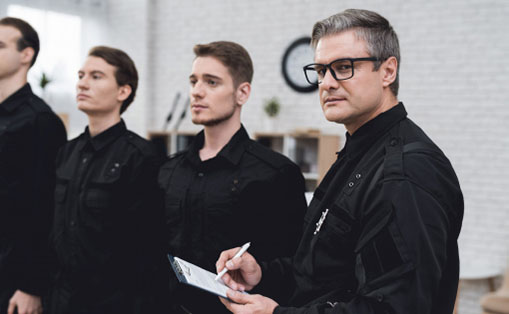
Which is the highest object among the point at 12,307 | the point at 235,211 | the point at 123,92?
the point at 123,92

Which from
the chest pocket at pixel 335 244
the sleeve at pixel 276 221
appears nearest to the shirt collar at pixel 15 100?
the sleeve at pixel 276 221

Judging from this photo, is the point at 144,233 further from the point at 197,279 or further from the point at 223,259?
the point at 197,279

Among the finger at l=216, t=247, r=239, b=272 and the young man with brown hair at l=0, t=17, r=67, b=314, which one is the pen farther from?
the young man with brown hair at l=0, t=17, r=67, b=314

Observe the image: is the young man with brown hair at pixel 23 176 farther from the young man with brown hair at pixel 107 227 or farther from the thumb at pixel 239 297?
the thumb at pixel 239 297

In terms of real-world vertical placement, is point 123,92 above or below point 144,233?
above

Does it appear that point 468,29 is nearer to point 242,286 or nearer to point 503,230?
point 503,230

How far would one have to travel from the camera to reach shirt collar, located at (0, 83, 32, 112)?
2279mm

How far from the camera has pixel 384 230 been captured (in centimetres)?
97

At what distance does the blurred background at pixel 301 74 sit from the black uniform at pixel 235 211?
2.53m

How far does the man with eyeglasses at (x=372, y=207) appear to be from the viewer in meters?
0.94

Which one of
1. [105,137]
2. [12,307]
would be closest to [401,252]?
[105,137]

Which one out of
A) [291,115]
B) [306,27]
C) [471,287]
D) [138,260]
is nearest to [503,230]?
[471,287]

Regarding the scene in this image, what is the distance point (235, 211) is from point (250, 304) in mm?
662

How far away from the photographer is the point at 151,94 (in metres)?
6.50
